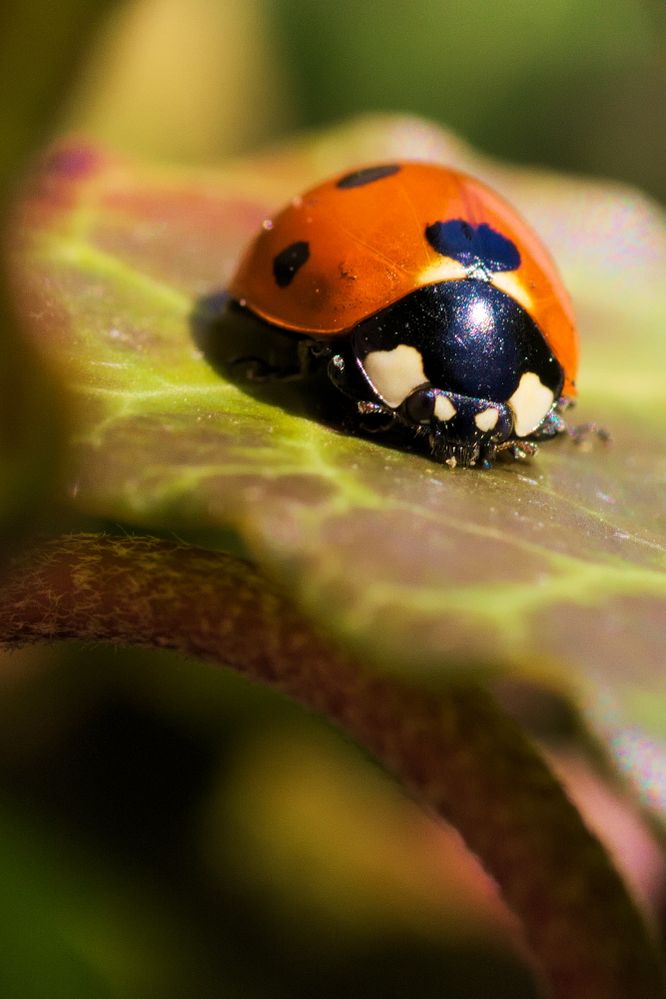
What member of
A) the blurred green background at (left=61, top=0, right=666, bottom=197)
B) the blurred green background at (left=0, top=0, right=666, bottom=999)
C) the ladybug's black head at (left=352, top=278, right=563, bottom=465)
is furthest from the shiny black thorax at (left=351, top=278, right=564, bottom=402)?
the blurred green background at (left=61, top=0, right=666, bottom=197)

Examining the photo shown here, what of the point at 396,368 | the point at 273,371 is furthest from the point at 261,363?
the point at 396,368

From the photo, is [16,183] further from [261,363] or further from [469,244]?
[469,244]

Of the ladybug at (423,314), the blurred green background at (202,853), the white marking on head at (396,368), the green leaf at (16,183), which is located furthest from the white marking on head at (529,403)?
the green leaf at (16,183)

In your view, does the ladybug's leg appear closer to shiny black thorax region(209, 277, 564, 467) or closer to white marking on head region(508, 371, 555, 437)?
shiny black thorax region(209, 277, 564, 467)

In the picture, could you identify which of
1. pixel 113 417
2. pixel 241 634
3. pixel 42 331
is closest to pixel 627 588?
pixel 241 634

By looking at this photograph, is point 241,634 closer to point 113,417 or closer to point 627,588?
point 113,417
